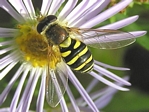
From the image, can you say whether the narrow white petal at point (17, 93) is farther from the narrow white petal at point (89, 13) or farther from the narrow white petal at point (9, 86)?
the narrow white petal at point (89, 13)

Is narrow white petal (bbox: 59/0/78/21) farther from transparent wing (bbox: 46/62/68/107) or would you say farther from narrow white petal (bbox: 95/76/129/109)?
narrow white petal (bbox: 95/76/129/109)

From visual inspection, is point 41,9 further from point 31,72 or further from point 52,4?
point 31,72

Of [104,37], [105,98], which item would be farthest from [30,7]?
[105,98]

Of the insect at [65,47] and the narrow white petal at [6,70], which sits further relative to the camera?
the narrow white petal at [6,70]

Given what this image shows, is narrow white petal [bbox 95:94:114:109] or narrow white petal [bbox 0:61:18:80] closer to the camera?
narrow white petal [bbox 0:61:18:80]

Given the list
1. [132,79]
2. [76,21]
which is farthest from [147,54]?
Result: [76,21]

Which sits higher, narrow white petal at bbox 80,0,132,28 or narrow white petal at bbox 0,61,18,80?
narrow white petal at bbox 80,0,132,28

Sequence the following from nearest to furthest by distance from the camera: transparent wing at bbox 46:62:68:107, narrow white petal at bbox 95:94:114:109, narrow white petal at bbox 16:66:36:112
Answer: transparent wing at bbox 46:62:68:107 < narrow white petal at bbox 16:66:36:112 < narrow white petal at bbox 95:94:114:109

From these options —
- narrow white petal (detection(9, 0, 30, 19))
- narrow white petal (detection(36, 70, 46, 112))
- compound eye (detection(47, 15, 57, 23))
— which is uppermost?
narrow white petal (detection(9, 0, 30, 19))

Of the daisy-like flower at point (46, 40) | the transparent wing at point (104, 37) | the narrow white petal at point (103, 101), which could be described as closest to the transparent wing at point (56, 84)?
the daisy-like flower at point (46, 40)

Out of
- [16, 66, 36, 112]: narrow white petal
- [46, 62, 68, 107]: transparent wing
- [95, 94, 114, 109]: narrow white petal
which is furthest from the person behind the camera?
[95, 94, 114, 109]: narrow white petal

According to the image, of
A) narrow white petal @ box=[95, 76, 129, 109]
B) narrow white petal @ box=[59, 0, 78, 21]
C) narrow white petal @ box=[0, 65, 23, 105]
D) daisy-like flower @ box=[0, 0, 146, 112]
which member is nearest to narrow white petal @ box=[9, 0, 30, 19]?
daisy-like flower @ box=[0, 0, 146, 112]
